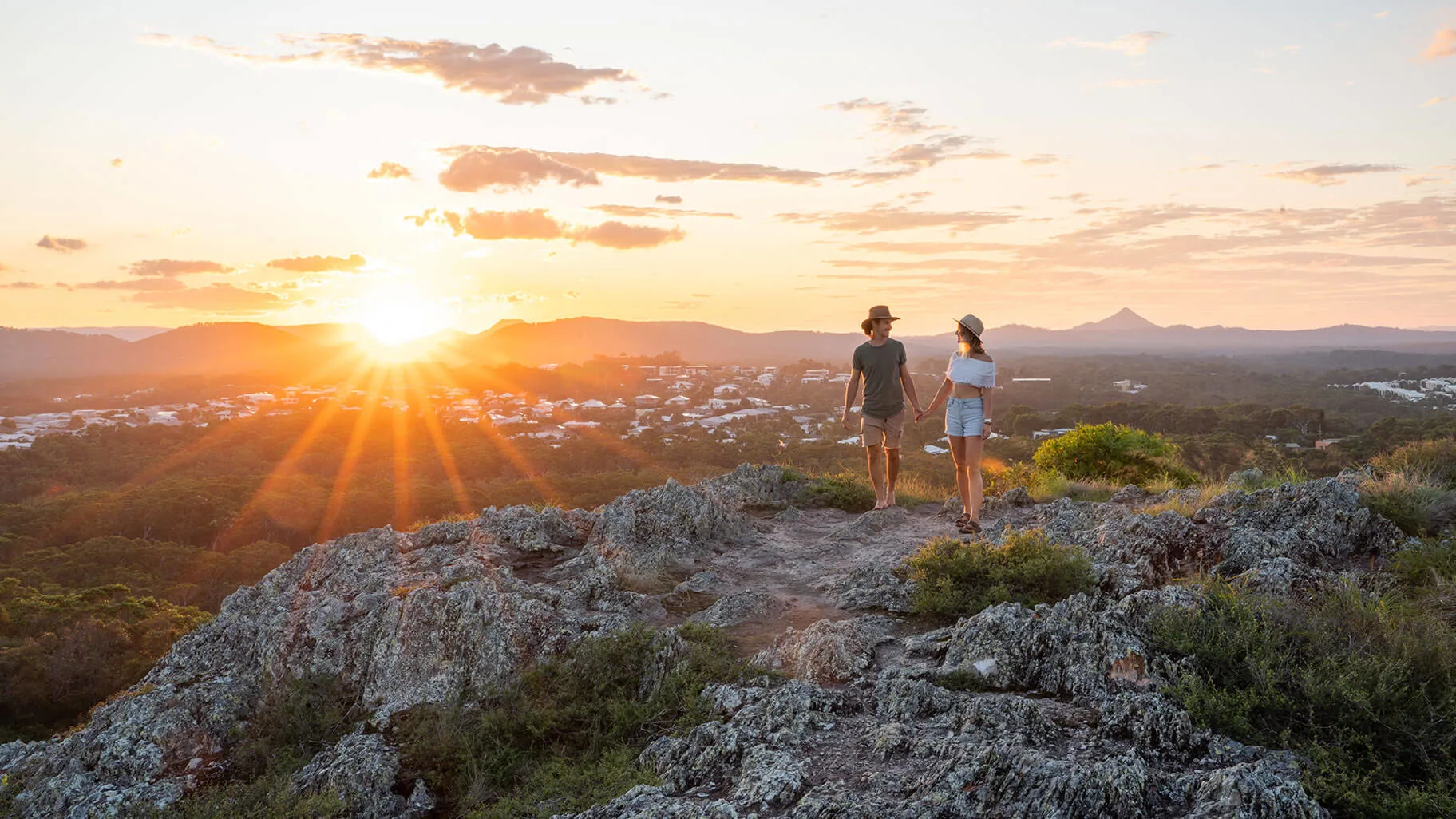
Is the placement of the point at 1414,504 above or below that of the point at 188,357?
below

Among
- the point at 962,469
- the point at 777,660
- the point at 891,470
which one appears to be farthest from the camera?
the point at 891,470

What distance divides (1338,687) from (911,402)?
230 inches

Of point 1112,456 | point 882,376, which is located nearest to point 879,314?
point 882,376

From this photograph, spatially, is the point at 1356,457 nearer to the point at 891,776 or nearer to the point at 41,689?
the point at 891,776

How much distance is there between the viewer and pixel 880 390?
9.18 metres

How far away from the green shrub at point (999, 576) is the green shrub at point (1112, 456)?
6.81m

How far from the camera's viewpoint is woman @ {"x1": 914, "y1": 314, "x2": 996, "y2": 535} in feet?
25.5

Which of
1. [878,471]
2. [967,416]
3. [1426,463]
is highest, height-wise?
[967,416]

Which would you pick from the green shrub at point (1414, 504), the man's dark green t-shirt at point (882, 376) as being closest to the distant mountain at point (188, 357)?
the man's dark green t-shirt at point (882, 376)

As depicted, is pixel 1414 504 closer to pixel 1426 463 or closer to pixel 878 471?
pixel 1426 463

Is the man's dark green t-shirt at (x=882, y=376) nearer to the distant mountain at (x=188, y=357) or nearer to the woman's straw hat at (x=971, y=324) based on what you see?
the woman's straw hat at (x=971, y=324)

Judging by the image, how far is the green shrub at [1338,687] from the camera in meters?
3.33

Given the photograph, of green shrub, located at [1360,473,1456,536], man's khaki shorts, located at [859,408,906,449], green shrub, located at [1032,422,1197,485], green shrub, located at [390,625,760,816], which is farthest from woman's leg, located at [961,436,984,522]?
green shrub, located at [1032,422,1197,485]

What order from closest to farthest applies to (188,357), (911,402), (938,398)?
(938,398) < (911,402) < (188,357)
